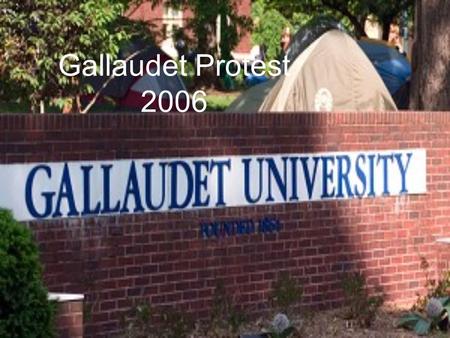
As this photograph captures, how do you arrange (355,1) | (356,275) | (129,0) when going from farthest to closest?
(355,1)
(129,0)
(356,275)

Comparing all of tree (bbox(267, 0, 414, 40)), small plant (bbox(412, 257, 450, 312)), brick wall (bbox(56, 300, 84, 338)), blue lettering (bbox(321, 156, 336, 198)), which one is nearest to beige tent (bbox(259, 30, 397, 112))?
small plant (bbox(412, 257, 450, 312))

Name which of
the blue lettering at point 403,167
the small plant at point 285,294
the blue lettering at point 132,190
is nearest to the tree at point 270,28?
the blue lettering at point 403,167

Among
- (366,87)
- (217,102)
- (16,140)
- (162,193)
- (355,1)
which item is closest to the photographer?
(16,140)

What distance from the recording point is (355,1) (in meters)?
35.3

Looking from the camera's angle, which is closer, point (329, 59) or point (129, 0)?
point (329, 59)

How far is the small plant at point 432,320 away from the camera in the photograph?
10.8 m

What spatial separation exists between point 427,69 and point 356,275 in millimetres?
3852

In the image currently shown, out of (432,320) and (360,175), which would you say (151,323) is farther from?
(360,175)

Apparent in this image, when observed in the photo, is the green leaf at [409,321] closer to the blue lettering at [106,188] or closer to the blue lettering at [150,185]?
the blue lettering at [150,185]

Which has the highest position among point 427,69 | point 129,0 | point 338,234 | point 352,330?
point 129,0

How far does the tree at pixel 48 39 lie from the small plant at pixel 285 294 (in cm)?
776

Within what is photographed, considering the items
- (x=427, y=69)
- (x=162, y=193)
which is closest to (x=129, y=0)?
(x=427, y=69)

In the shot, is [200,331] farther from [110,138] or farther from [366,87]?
[366,87]

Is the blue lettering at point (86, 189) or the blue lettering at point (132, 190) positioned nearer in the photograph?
the blue lettering at point (86, 189)
